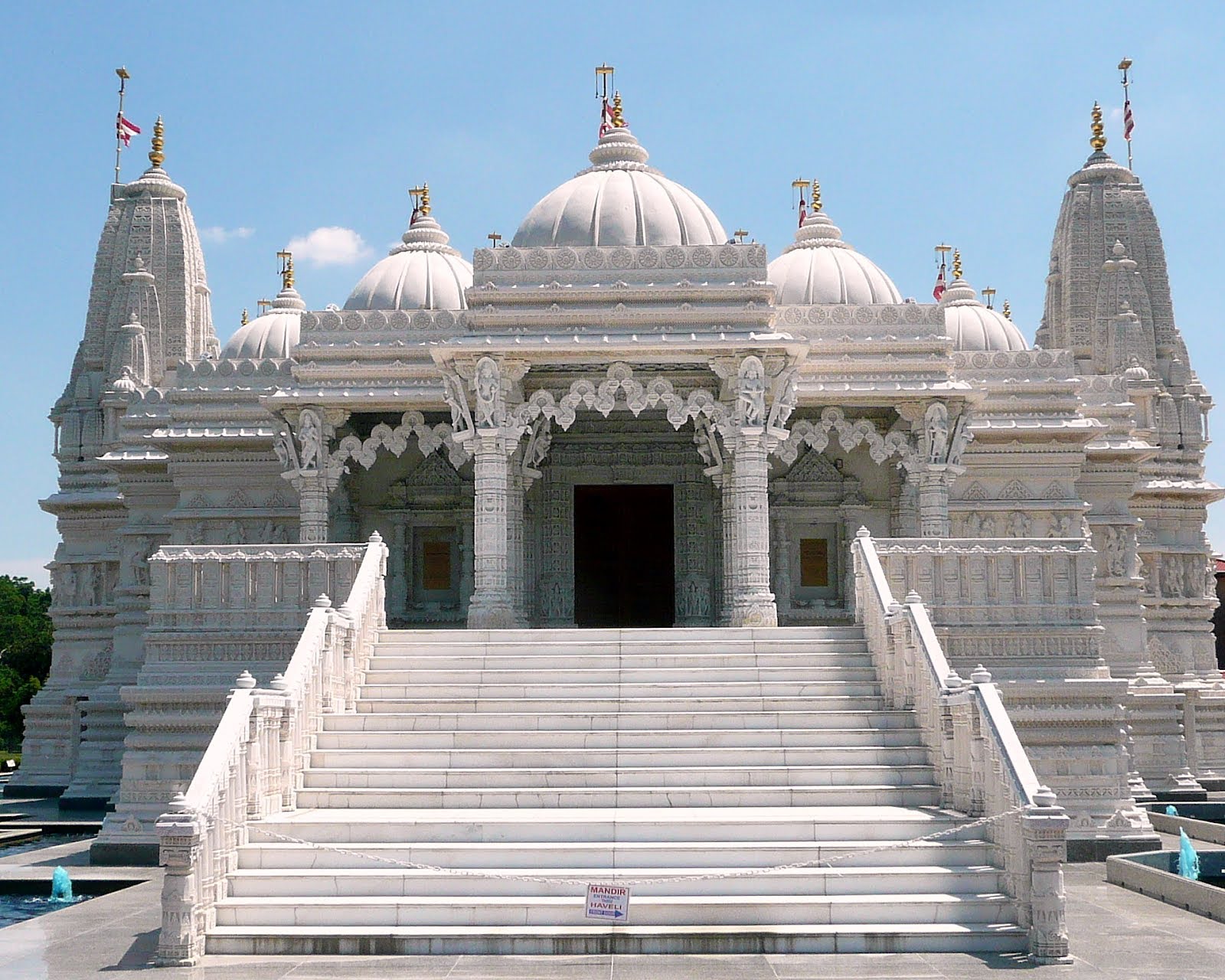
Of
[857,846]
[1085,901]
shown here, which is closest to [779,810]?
[857,846]

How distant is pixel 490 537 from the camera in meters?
20.4

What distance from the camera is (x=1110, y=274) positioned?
33.4 m

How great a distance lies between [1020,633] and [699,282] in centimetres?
672

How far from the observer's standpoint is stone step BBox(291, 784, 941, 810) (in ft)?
45.2

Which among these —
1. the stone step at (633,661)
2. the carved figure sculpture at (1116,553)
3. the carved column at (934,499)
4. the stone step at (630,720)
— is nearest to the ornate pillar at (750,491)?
the stone step at (633,661)

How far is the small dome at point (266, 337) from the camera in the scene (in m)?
30.0

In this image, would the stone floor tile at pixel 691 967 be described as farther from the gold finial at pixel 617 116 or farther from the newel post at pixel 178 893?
the gold finial at pixel 617 116

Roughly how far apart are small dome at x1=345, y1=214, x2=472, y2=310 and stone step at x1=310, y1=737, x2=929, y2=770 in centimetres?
1429

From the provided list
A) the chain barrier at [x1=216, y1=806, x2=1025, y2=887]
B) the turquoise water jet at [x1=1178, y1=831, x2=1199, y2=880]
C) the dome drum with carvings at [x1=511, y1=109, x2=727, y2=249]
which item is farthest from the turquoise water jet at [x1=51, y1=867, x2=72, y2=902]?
the turquoise water jet at [x1=1178, y1=831, x2=1199, y2=880]

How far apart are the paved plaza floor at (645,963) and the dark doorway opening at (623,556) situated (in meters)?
12.4

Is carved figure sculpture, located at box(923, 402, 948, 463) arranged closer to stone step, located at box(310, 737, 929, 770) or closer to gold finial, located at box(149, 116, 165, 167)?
stone step, located at box(310, 737, 929, 770)

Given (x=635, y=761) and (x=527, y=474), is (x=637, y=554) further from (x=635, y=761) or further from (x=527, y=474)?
(x=635, y=761)

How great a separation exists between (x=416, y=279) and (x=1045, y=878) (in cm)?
1981

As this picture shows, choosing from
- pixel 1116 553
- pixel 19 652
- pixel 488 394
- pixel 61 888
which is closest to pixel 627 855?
pixel 61 888
